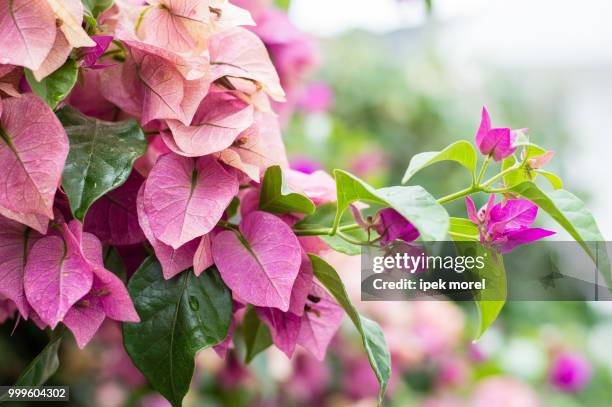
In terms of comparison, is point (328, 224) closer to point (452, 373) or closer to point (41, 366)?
point (41, 366)

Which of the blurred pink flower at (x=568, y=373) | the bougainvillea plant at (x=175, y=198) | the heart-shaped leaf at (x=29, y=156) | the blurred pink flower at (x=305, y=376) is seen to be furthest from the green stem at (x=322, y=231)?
the blurred pink flower at (x=568, y=373)

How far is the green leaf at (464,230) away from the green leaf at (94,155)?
4.9 inches

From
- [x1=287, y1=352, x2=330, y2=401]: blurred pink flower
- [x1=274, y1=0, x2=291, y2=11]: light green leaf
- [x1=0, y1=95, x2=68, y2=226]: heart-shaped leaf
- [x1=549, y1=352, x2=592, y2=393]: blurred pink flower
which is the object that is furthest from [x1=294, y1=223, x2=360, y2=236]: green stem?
[x1=549, y1=352, x2=592, y2=393]: blurred pink flower

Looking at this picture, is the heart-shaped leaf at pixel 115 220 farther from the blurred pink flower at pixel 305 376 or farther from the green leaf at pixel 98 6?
the blurred pink flower at pixel 305 376

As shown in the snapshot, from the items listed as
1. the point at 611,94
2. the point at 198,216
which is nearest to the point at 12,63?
the point at 198,216

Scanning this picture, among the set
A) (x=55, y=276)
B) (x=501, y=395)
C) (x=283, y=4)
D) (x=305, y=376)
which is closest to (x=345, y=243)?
(x=55, y=276)

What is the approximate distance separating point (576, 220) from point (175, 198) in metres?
0.15

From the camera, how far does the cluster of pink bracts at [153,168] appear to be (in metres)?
0.23

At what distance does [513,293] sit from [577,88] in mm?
3565

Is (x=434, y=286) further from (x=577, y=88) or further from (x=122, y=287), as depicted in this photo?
(x=577, y=88)

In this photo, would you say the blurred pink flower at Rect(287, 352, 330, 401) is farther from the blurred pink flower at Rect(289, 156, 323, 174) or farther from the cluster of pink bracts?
the cluster of pink bracts

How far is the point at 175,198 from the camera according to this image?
0.83ft

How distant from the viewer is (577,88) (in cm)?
354

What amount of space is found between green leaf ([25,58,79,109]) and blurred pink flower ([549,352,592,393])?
1.21 m
